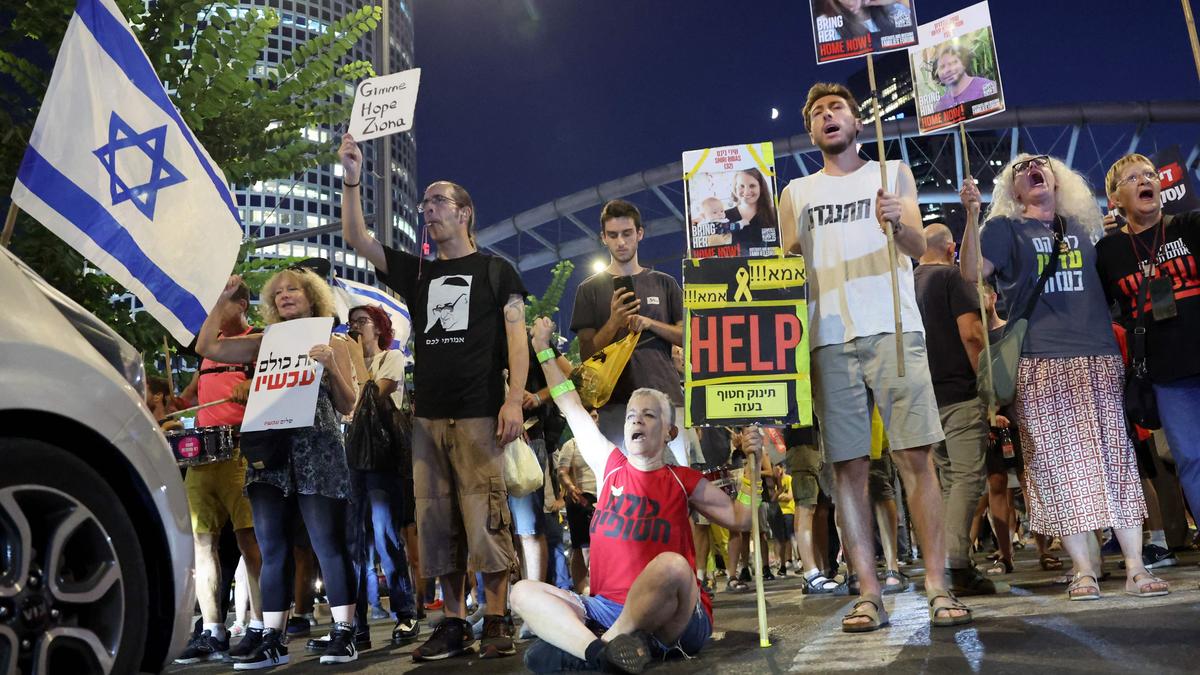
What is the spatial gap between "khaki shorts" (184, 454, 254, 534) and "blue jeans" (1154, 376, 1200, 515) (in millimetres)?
5207

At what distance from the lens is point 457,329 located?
18.1ft

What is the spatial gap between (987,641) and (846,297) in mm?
1794

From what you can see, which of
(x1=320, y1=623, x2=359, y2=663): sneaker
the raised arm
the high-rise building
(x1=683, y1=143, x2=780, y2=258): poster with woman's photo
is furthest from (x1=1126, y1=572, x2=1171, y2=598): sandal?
the high-rise building

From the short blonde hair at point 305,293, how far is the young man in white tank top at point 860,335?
2757 millimetres

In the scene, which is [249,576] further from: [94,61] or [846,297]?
[846,297]

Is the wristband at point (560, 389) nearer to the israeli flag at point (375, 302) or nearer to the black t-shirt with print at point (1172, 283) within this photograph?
the black t-shirt with print at point (1172, 283)

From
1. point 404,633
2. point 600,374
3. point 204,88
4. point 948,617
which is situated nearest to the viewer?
point 948,617

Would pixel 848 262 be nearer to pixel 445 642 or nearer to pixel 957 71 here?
pixel 445 642

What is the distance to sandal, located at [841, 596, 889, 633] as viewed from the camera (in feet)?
15.6

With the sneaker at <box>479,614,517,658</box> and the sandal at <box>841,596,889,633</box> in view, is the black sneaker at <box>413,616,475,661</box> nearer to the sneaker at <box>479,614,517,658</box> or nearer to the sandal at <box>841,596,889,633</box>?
the sneaker at <box>479,614,517,658</box>

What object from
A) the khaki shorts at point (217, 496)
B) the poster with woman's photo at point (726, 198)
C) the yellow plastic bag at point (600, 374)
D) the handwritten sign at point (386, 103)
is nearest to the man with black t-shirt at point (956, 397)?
the yellow plastic bag at point (600, 374)

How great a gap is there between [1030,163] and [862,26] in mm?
1370

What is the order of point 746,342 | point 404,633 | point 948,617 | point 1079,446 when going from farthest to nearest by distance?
point 404,633 < point 1079,446 < point 746,342 < point 948,617

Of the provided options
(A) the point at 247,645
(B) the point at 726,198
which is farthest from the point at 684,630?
(B) the point at 726,198
